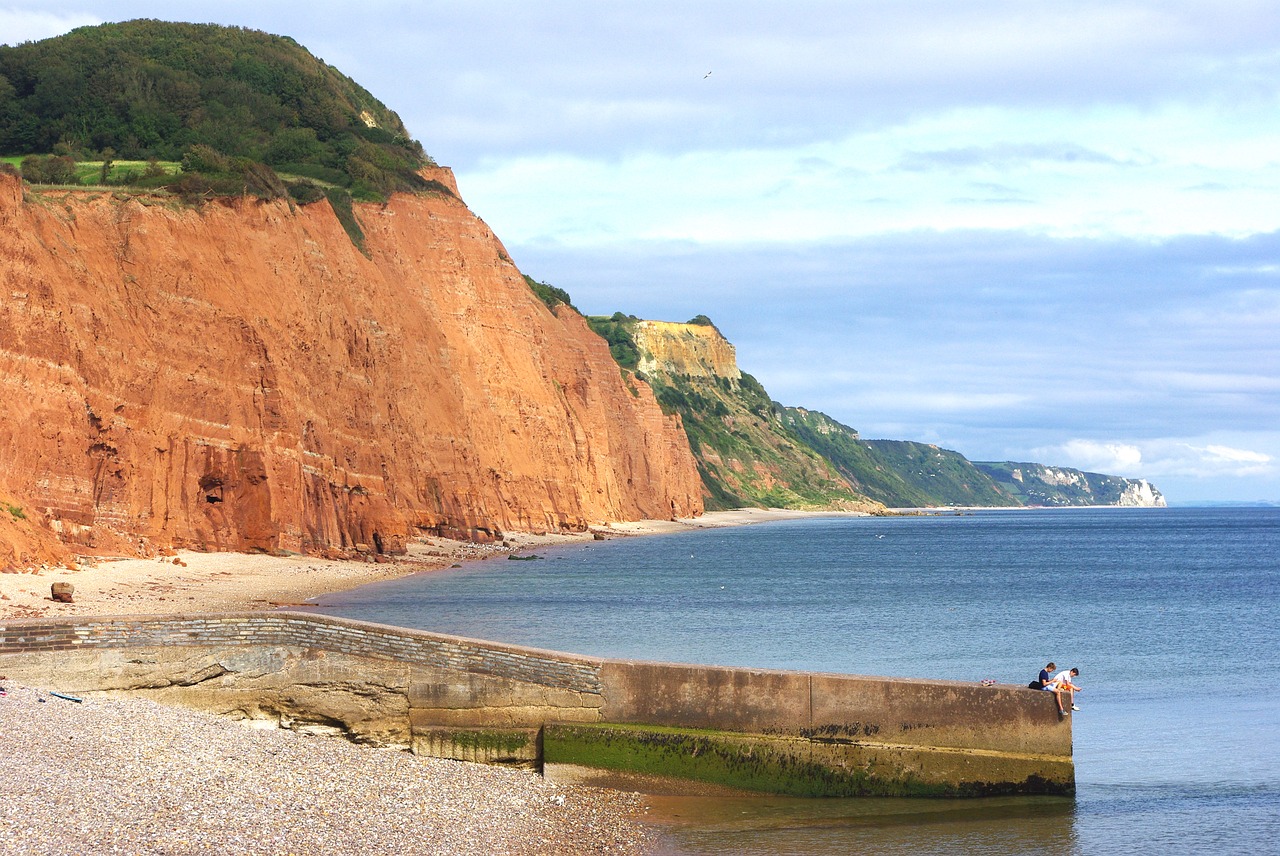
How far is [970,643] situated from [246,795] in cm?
2534

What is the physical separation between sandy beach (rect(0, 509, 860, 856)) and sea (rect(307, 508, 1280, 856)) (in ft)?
5.22

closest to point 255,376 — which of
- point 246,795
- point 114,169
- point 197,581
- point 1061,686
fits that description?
point 197,581

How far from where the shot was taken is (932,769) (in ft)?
53.6

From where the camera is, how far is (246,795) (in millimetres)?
13383

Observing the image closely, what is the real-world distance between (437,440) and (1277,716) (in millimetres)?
48128

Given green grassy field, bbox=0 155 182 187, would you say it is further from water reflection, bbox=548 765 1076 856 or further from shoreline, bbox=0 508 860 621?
water reflection, bbox=548 765 1076 856

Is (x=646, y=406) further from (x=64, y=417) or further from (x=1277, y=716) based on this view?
(x=1277, y=716)

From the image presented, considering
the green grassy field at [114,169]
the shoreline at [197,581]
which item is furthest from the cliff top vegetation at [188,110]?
the shoreline at [197,581]

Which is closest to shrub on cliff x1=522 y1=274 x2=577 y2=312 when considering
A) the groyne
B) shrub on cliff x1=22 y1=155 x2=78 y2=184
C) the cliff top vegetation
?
the cliff top vegetation

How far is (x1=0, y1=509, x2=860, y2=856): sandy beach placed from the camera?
11727mm

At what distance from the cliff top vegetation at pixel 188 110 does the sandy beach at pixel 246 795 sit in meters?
47.8

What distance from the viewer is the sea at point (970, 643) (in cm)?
1535

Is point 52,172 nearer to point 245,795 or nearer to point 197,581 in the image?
point 197,581

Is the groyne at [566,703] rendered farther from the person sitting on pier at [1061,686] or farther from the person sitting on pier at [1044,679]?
the person sitting on pier at [1044,679]
